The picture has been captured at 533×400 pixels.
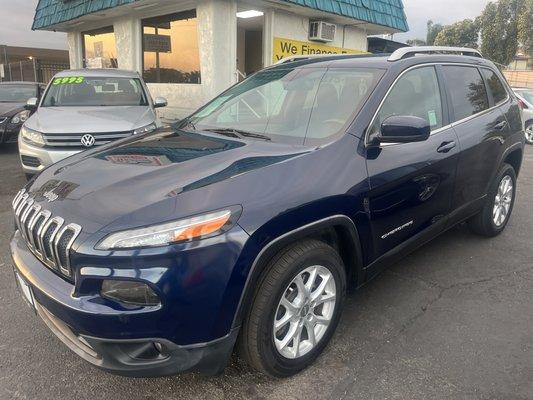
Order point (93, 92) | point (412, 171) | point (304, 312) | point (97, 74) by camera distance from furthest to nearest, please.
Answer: point (97, 74), point (93, 92), point (412, 171), point (304, 312)

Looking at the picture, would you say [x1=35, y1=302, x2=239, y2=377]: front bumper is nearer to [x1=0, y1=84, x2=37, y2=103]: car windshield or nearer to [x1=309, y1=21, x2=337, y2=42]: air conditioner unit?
[x1=309, y1=21, x2=337, y2=42]: air conditioner unit

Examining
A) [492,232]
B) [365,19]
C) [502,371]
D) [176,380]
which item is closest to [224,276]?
[176,380]

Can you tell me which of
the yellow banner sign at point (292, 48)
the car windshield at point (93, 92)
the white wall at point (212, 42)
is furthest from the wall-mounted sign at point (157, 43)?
the car windshield at point (93, 92)

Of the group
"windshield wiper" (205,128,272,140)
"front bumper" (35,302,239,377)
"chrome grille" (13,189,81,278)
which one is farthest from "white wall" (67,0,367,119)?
"front bumper" (35,302,239,377)

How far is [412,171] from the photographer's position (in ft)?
9.78

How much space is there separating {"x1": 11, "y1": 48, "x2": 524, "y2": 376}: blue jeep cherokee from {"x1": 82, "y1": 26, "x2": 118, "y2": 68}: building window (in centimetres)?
1043

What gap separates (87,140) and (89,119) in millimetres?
450

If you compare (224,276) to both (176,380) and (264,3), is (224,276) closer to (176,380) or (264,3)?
(176,380)

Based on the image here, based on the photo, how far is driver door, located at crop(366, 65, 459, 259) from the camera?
9.06ft

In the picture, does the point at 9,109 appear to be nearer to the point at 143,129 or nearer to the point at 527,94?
the point at 143,129

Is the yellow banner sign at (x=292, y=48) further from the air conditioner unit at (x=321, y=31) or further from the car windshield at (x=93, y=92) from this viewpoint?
the car windshield at (x=93, y=92)

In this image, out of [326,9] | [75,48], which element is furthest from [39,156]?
[75,48]

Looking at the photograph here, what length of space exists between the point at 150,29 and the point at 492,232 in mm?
9512

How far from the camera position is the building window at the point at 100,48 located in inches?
500
